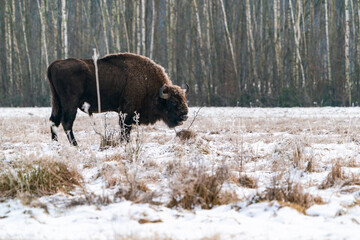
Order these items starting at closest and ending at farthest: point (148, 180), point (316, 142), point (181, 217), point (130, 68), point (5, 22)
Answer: point (181, 217), point (148, 180), point (316, 142), point (130, 68), point (5, 22)

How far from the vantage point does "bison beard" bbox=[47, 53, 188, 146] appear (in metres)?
6.89

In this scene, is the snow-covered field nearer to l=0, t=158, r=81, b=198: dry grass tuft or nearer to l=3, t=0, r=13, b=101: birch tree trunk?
l=0, t=158, r=81, b=198: dry grass tuft

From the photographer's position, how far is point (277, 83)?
57.3ft

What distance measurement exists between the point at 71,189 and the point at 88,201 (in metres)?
0.47

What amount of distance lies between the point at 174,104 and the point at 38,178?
3.90 metres

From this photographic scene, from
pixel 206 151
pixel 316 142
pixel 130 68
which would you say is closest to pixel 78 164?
pixel 206 151

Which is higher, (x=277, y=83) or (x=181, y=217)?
(x=277, y=83)

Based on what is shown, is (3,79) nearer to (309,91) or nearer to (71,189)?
(309,91)

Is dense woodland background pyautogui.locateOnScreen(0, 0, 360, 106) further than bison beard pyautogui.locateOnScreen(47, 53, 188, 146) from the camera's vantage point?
Yes

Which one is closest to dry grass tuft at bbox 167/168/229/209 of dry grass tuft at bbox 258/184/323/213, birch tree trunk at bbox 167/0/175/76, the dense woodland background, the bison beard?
dry grass tuft at bbox 258/184/323/213

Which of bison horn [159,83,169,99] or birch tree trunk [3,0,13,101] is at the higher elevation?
birch tree trunk [3,0,13,101]

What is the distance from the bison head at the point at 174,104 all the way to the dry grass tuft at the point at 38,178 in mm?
3535

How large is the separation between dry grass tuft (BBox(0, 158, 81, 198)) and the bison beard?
9.14ft

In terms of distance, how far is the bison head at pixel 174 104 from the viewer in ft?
24.3
